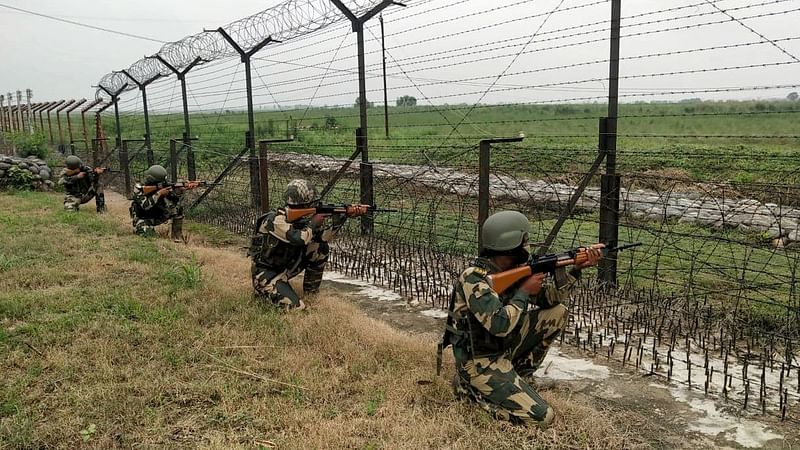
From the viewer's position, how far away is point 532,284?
3.25 meters

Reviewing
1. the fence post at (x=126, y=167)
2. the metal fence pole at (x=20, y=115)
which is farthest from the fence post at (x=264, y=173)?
the metal fence pole at (x=20, y=115)

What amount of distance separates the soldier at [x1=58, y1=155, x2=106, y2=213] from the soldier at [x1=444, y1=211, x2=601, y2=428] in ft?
32.4

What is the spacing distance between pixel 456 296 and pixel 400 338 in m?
1.15

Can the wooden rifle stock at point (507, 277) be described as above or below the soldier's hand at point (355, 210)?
below

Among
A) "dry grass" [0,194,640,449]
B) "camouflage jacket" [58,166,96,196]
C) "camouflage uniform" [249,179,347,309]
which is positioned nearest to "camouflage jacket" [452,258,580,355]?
"dry grass" [0,194,640,449]

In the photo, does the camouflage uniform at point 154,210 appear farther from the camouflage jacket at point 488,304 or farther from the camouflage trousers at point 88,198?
the camouflage jacket at point 488,304

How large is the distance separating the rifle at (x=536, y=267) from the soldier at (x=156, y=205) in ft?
22.2

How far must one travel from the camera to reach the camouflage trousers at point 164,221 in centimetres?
877

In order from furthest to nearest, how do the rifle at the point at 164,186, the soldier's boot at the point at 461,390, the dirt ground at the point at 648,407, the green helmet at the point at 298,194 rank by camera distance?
the rifle at the point at 164,186
the green helmet at the point at 298,194
the soldier's boot at the point at 461,390
the dirt ground at the point at 648,407

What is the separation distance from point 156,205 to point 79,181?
11.0 feet

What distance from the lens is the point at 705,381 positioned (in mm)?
3643

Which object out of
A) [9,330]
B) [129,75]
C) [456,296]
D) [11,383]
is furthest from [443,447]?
[129,75]

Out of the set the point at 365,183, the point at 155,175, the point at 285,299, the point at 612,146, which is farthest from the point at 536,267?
the point at 155,175

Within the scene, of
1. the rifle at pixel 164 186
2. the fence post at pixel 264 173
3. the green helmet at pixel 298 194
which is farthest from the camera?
the rifle at pixel 164 186
